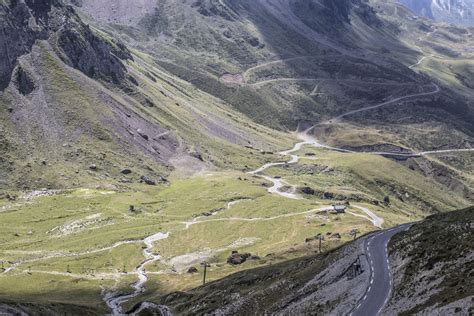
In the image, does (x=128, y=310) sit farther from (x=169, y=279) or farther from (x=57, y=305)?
(x=169, y=279)

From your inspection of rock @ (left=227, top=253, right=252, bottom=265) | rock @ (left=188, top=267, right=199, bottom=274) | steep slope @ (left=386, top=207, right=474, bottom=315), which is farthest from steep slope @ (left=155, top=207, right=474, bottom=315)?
rock @ (left=227, top=253, right=252, bottom=265)

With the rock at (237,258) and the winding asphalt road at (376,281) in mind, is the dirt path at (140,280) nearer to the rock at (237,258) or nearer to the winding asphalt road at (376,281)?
the rock at (237,258)

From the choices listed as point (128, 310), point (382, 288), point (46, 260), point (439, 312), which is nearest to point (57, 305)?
point (128, 310)

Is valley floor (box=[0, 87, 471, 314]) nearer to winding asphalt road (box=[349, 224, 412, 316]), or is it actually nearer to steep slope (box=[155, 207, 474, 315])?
steep slope (box=[155, 207, 474, 315])

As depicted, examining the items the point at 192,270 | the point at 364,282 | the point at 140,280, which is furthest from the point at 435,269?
the point at 140,280

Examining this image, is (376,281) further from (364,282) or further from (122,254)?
(122,254)

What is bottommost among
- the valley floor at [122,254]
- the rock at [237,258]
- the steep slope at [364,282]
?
the valley floor at [122,254]

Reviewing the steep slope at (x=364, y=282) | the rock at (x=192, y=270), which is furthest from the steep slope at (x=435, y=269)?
the rock at (x=192, y=270)
